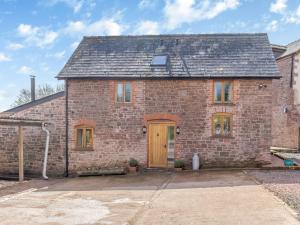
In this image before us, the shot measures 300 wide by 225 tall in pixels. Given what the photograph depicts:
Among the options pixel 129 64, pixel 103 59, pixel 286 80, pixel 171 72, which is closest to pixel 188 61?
pixel 171 72

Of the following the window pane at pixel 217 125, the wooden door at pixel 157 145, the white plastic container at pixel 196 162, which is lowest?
the white plastic container at pixel 196 162

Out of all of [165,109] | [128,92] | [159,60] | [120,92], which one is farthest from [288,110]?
[120,92]

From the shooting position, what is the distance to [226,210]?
8.23 metres

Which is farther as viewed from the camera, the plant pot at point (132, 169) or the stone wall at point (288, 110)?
the stone wall at point (288, 110)

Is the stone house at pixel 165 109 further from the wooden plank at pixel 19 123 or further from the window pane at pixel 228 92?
the wooden plank at pixel 19 123

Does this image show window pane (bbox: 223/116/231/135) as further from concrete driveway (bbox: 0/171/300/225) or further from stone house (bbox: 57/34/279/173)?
concrete driveway (bbox: 0/171/300/225)

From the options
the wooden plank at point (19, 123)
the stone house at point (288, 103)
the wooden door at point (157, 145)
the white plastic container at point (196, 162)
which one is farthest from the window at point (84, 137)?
the stone house at point (288, 103)

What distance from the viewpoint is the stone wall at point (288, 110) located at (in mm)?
22156

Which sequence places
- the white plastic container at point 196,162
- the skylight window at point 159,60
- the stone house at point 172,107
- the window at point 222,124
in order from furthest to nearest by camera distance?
the skylight window at point 159,60 → the window at point 222,124 → the stone house at point 172,107 → the white plastic container at point 196,162

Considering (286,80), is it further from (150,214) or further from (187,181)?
(150,214)

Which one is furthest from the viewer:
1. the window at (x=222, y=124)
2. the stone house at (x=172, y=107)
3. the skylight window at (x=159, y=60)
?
the skylight window at (x=159, y=60)

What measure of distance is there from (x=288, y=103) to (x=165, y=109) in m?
10.7

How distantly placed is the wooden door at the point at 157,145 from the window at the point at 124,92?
1.84 metres

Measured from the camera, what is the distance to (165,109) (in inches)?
643
